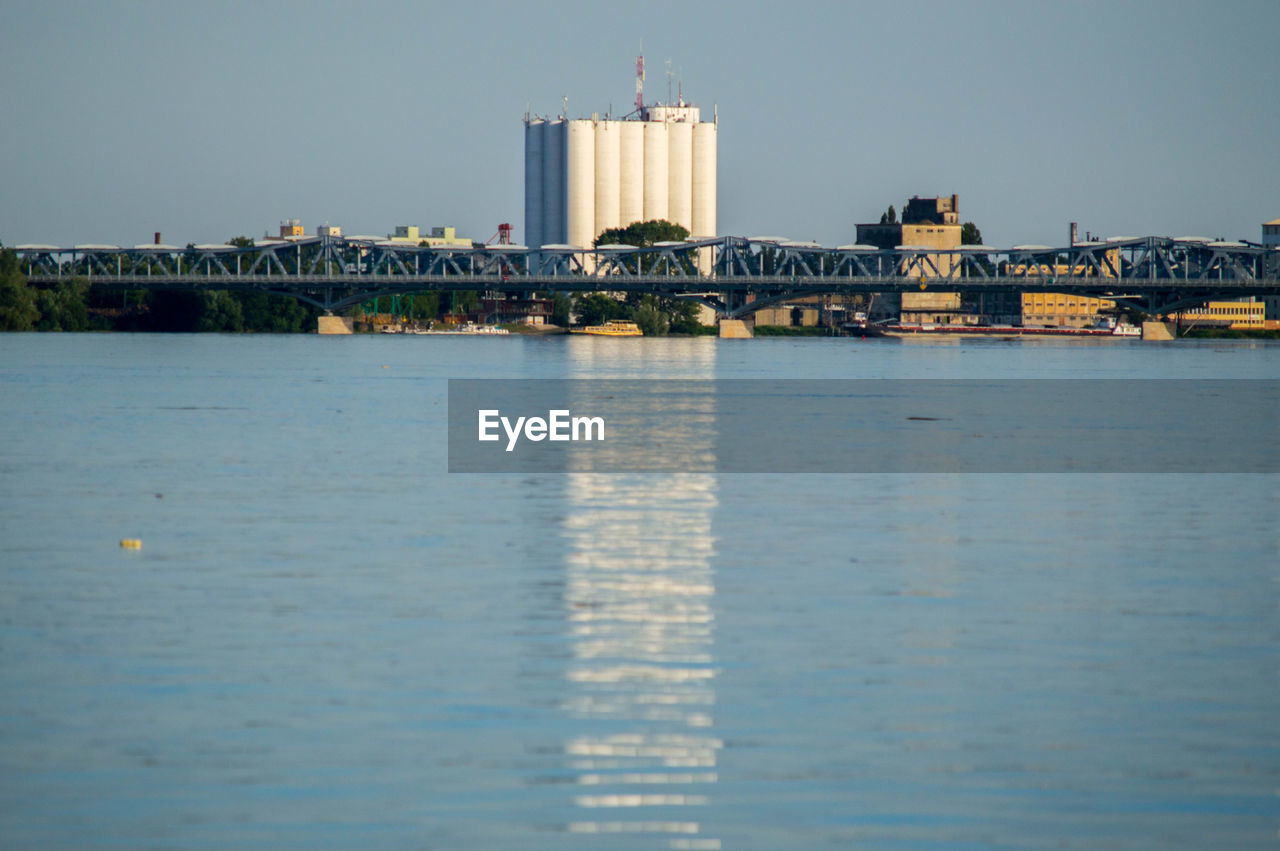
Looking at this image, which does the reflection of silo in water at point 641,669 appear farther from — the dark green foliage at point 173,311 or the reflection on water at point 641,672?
the dark green foliage at point 173,311

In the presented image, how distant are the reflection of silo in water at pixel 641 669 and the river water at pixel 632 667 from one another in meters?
0.03

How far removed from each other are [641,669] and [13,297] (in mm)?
159089

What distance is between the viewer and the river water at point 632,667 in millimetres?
9766

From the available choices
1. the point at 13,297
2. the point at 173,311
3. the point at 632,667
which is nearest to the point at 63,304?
the point at 13,297

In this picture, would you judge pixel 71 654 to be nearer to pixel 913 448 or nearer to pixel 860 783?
pixel 860 783

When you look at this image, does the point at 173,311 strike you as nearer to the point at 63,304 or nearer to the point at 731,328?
the point at 63,304

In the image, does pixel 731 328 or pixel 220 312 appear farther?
pixel 731 328

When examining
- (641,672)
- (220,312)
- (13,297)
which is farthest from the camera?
(220,312)

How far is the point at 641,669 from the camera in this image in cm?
1316

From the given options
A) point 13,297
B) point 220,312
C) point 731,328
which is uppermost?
point 13,297

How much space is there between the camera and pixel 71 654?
13.5 m

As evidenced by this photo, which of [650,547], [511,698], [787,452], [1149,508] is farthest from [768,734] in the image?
[787,452]

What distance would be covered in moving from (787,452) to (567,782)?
2707cm

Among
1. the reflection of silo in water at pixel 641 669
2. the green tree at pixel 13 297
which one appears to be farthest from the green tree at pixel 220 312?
the reflection of silo in water at pixel 641 669
